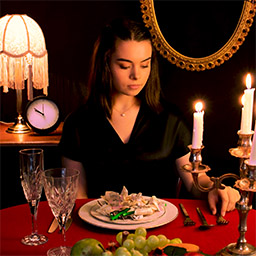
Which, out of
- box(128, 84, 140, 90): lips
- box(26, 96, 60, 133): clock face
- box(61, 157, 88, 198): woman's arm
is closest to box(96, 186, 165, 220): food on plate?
box(61, 157, 88, 198): woman's arm

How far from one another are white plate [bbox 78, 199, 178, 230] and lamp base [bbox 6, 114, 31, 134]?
56.7 inches

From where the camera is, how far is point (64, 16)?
2818 mm

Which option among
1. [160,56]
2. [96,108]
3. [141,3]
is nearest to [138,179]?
[96,108]

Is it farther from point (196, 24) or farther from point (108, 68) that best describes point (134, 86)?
point (196, 24)

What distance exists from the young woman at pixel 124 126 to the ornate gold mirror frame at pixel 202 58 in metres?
0.56

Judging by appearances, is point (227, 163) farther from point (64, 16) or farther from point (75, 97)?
point (64, 16)

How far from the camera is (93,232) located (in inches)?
49.3

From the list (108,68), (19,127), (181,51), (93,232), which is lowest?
(93,232)

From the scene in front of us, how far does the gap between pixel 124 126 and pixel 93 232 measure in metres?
0.91

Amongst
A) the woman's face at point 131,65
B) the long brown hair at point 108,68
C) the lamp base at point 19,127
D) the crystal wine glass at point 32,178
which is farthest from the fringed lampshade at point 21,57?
the crystal wine glass at point 32,178

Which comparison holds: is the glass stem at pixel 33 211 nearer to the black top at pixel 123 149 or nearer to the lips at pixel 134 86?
the black top at pixel 123 149

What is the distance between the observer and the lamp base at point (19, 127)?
2.73m

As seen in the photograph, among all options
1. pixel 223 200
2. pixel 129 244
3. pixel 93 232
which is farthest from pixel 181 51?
pixel 129 244

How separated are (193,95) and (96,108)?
0.83 metres
